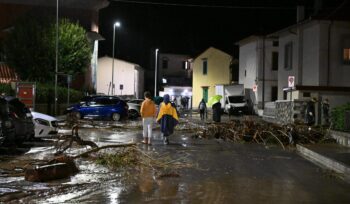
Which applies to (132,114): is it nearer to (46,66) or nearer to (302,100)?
(46,66)

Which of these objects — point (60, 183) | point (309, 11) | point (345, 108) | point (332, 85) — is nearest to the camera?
point (60, 183)

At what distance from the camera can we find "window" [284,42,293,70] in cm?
4006

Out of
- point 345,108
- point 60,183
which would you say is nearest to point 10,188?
point 60,183

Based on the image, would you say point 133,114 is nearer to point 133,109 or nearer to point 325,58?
point 133,109

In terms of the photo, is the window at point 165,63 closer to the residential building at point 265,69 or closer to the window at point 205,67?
the window at point 205,67

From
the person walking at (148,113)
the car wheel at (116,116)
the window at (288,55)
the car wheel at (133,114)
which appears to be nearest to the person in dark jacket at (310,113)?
the person walking at (148,113)

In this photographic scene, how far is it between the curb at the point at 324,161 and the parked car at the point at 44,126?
9073 millimetres

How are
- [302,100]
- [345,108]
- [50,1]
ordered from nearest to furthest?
[345,108], [302,100], [50,1]

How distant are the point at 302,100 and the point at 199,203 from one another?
69.3 feet

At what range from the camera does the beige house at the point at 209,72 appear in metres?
69.2

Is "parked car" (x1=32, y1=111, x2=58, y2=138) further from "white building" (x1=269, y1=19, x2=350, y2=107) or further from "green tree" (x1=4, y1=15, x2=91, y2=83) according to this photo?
"green tree" (x1=4, y1=15, x2=91, y2=83)

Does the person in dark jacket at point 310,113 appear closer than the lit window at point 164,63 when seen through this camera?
Yes

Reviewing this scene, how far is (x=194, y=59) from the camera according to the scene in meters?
73.1

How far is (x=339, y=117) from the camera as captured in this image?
20828 millimetres
